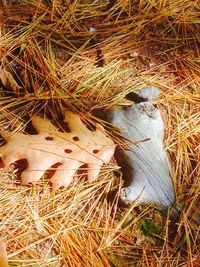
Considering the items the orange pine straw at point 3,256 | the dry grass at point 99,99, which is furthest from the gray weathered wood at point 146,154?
the orange pine straw at point 3,256

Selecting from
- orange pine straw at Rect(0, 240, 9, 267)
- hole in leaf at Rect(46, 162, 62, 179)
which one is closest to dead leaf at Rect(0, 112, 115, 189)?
hole in leaf at Rect(46, 162, 62, 179)

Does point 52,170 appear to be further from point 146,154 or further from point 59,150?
point 146,154

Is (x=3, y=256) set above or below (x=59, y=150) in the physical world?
below

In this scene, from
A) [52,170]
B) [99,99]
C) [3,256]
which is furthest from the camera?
[99,99]

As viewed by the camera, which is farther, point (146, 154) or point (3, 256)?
point (146, 154)

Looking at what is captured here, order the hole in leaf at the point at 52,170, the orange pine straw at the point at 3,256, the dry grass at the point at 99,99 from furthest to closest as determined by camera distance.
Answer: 1. the hole in leaf at the point at 52,170
2. the dry grass at the point at 99,99
3. the orange pine straw at the point at 3,256

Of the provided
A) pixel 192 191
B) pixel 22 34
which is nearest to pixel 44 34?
pixel 22 34

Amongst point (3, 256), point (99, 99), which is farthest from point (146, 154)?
point (3, 256)

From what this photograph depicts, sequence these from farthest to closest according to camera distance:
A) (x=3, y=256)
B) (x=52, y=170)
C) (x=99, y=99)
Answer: (x=99, y=99)
(x=52, y=170)
(x=3, y=256)

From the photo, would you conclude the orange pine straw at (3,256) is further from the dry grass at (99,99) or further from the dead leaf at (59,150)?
the dead leaf at (59,150)
